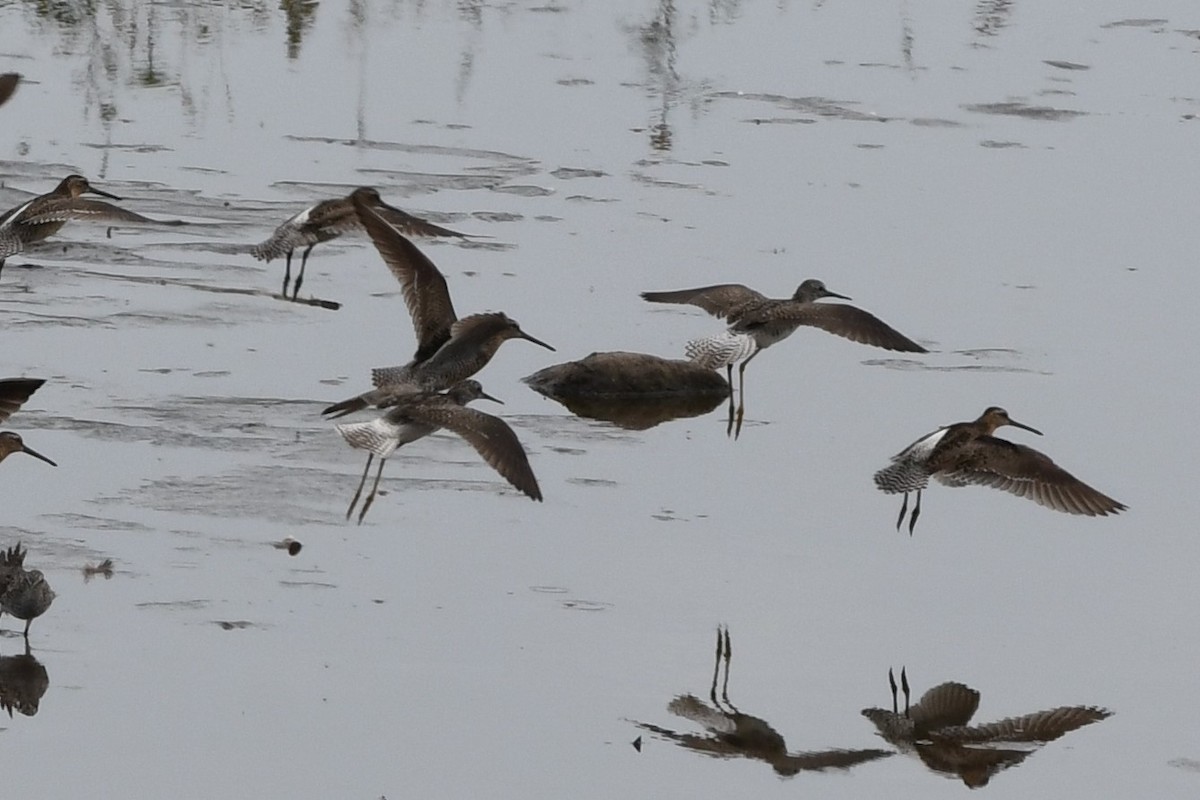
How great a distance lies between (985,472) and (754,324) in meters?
1.96

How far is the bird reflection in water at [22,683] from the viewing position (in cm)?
720

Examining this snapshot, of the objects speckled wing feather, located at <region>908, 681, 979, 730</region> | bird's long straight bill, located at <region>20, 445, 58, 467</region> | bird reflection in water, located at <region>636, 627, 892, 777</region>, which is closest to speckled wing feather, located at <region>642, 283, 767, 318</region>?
bird's long straight bill, located at <region>20, 445, 58, 467</region>

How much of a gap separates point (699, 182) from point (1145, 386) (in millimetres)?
4351

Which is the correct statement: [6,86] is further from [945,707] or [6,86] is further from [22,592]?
[945,707]

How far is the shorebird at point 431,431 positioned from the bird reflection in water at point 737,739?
1563 mm

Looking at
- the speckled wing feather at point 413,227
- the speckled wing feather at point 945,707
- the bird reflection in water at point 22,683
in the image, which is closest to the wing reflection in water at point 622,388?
the speckled wing feather at point 413,227

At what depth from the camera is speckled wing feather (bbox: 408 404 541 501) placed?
29.1 feet

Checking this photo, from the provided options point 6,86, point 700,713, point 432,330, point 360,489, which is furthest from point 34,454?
point 6,86

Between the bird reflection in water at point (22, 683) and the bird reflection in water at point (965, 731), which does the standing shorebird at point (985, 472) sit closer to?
the bird reflection in water at point (965, 731)

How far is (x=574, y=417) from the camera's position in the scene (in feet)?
36.0

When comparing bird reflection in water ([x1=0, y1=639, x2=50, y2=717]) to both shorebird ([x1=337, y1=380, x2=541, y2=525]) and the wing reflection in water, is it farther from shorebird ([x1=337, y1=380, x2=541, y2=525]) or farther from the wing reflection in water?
the wing reflection in water

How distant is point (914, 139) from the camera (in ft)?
→ 55.3

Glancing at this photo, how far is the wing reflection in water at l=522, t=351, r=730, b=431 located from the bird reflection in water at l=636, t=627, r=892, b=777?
353cm

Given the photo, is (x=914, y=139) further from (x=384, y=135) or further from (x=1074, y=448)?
(x=1074, y=448)
